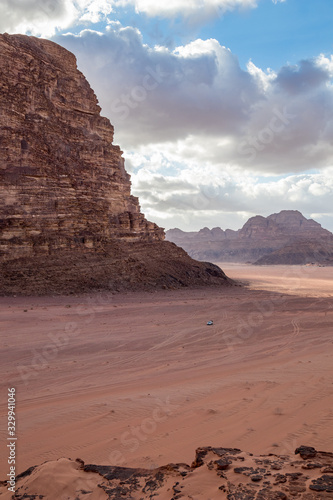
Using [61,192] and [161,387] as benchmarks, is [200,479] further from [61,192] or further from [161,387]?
[61,192]

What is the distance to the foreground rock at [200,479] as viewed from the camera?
9.87 feet

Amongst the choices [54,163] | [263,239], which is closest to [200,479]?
[54,163]

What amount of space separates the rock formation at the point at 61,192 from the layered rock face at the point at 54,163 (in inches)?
3.2

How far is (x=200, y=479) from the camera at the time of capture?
3334 mm

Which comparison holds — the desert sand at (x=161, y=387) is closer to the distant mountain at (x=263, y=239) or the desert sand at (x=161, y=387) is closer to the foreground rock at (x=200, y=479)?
the foreground rock at (x=200, y=479)

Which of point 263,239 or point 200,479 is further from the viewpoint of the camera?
point 263,239

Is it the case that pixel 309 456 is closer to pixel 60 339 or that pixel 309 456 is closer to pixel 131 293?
pixel 60 339

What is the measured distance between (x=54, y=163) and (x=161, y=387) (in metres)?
28.5

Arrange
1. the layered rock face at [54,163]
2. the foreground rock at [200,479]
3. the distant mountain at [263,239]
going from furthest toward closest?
the distant mountain at [263,239] < the layered rock face at [54,163] < the foreground rock at [200,479]

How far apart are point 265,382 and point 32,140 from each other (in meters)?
29.5

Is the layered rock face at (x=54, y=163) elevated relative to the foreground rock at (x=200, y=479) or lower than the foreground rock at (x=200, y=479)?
elevated

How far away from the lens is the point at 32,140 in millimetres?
30469

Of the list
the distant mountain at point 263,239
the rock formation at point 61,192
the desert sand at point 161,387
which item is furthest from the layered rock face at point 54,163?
the distant mountain at point 263,239

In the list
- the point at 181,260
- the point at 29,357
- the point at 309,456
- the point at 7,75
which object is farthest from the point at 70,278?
the point at 309,456
